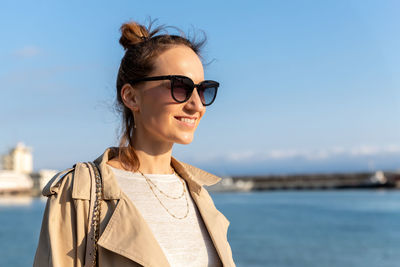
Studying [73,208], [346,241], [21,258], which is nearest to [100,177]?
[73,208]

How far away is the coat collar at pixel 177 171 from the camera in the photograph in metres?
1.55

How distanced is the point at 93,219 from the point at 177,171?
0.54 metres

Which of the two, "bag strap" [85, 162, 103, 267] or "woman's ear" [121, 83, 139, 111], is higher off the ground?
"woman's ear" [121, 83, 139, 111]

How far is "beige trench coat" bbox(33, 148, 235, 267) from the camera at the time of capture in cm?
145

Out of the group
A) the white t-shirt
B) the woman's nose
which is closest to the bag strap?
the white t-shirt

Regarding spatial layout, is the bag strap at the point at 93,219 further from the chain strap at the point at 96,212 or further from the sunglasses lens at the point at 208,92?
the sunglasses lens at the point at 208,92

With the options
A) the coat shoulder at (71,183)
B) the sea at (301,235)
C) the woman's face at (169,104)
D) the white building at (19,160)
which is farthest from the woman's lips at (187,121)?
the white building at (19,160)

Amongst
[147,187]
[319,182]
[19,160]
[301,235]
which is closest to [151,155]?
[147,187]

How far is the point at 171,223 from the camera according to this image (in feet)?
5.53

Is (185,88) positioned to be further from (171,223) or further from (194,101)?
(171,223)

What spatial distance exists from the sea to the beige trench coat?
19261 millimetres

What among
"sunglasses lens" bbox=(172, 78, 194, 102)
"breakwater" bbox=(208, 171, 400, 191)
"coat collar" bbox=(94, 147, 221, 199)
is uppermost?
"sunglasses lens" bbox=(172, 78, 194, 102)

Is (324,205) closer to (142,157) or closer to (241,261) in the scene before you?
(241,261)

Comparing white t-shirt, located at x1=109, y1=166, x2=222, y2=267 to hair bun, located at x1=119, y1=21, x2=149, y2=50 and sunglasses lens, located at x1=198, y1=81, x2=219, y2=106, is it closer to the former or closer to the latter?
sunglasses lens, located at x1=198, y1=81, x2=219, y2=106
